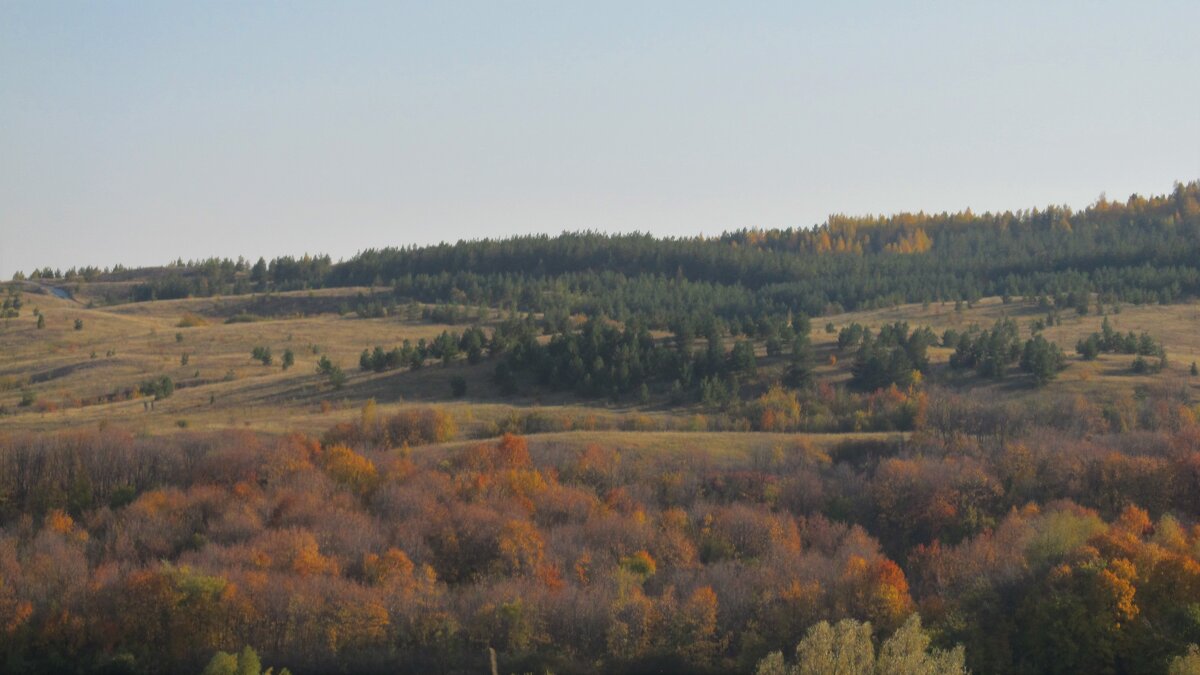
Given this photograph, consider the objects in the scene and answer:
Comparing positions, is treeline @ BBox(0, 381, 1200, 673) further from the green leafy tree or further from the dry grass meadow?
the dry grass meadow

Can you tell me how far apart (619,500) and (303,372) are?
172 feet

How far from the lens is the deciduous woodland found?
59250 mm

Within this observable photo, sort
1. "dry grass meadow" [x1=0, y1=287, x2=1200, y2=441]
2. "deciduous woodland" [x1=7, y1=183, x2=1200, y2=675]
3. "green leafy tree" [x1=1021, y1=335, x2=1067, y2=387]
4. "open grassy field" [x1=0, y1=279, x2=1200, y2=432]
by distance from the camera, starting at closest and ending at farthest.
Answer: "deciduous woodland" [x1=7, y1=183, x2=1200, y2=675], "dry grass meadow" [x1=0, y1=287, x2=1200, y2=441], "open grassy field" [x1=0, y1=279, x2=1200, y2=432], "green leafy tree" [x1=1021, y1=335, x2=1067, y2=387]

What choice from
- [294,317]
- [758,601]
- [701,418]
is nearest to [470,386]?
[701,418]

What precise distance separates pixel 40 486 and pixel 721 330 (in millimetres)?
65804

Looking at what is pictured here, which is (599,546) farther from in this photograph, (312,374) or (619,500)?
(312,374)

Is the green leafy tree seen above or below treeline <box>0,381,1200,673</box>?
above

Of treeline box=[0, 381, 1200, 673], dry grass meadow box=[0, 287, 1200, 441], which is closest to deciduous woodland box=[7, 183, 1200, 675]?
treeline box=[0, 381, 1200, 673]

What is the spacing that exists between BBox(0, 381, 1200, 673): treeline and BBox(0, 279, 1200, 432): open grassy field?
321 inches

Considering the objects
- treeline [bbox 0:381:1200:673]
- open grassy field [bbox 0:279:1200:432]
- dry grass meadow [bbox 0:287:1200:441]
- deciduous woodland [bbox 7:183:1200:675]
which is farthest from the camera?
open grassy field [bbox 0:279:1200:432]

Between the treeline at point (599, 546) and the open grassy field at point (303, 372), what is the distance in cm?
816

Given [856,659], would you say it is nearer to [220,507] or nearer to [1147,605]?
[1147,605]

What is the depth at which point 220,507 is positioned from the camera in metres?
79.3

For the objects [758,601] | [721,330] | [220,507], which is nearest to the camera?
[758,601]
